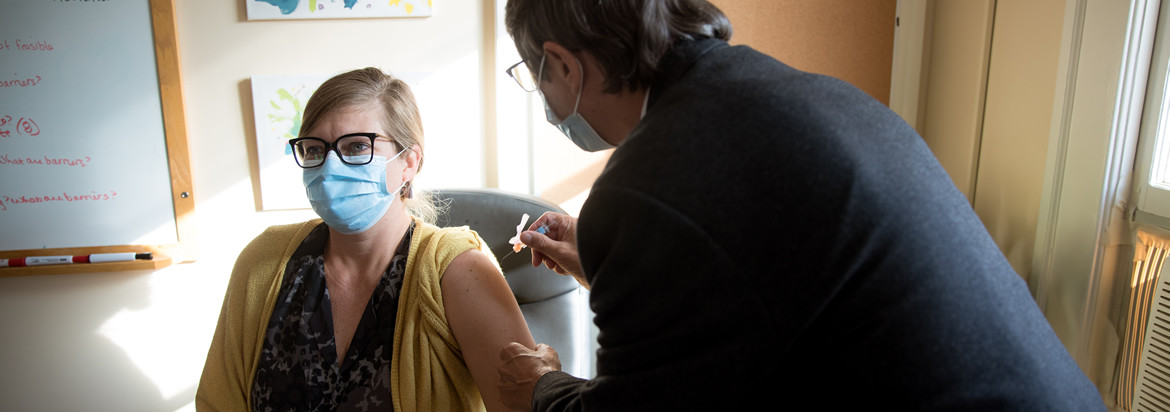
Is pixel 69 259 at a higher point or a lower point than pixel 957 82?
lower

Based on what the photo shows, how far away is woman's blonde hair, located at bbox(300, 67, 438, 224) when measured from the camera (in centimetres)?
144

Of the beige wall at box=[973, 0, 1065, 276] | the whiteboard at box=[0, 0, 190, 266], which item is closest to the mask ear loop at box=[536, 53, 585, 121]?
the beige wall at box=[973, 0, 1065, 276]

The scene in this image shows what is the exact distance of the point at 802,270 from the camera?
0.71 metres

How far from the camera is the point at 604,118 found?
39.3 inches

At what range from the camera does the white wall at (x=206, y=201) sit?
2.21 m

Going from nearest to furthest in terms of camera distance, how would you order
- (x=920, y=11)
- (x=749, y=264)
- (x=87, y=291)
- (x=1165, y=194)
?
1. (x=749, y=264)
2. (x=1165, y=194)
3. (x=920, y=11)
4. (x=87, y=291)

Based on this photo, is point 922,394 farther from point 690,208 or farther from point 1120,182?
point 1120,182

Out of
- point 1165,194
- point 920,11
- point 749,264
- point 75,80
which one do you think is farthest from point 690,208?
point 75,80

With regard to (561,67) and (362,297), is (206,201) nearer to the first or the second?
(362,297)

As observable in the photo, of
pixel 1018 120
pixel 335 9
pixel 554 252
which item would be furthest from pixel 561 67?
pixel 335 9

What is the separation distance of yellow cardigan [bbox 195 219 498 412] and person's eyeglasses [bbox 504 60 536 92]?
41 cm

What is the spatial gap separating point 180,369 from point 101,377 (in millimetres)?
260

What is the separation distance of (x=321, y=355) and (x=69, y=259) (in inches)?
58.3

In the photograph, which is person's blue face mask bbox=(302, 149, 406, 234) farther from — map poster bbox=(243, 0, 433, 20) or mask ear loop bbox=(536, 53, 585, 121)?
map poster bbox=(243, 0, 433, 20)
